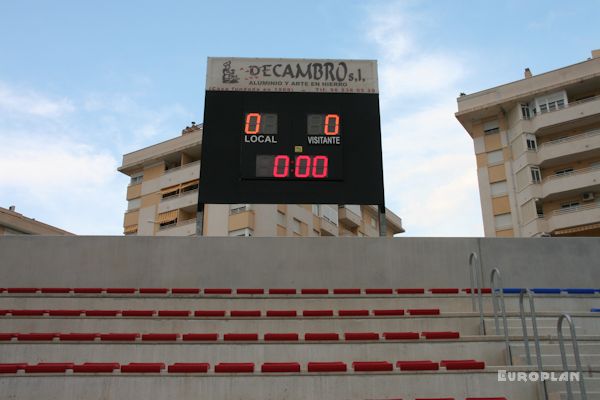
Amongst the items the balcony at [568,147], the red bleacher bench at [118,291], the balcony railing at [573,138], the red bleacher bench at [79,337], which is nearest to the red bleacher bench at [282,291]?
the red bleacher bench at [118,291]

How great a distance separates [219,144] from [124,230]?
1375 inches

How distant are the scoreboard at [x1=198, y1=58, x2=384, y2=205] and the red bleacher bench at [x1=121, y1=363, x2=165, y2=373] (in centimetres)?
526

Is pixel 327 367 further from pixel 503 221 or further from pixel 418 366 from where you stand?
pixel 503 221

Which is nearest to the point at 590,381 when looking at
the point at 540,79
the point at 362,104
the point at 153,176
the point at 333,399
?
the point at 333,399

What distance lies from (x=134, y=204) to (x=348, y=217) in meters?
16.7

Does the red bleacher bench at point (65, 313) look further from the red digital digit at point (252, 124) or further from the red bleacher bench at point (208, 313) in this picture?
the red digital digit at point (252, 124)

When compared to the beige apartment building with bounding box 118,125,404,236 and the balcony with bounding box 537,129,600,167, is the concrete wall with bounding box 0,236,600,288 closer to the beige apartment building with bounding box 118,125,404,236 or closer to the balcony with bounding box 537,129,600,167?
the beige apartment building with bounding box 118,125,404,236

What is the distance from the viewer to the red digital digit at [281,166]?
13.1 m

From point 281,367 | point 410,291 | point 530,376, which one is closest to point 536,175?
point 410,291

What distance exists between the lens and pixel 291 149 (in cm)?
1330

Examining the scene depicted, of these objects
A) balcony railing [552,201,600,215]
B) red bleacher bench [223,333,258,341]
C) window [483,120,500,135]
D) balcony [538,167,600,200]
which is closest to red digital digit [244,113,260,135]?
→ red bleacher bench [223,333,258,341]

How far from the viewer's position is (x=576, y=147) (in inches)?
1404

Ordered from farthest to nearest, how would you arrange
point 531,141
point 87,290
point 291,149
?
point 531,141 < point 291,149 < point 87,290

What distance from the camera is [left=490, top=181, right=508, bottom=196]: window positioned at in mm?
38781
